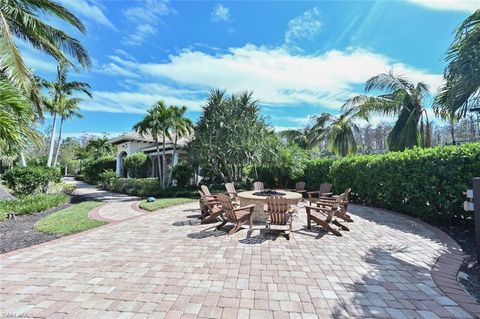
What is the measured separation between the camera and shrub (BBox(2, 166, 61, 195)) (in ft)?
46.5

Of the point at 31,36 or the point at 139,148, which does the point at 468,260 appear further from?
the point at 139,148

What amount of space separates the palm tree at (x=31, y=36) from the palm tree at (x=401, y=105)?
52.6ft

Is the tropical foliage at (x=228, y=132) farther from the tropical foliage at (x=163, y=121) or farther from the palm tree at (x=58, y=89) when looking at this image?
the palm tree at (x=58, y=89)

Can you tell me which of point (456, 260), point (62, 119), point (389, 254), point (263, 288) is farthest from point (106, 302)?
point (62, 119)

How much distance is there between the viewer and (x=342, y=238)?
6.61 meters

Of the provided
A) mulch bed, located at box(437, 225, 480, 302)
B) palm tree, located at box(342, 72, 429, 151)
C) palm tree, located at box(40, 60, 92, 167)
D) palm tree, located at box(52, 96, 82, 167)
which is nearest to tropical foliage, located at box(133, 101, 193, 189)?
palm tree, located at box(40, 60, 92, 167)

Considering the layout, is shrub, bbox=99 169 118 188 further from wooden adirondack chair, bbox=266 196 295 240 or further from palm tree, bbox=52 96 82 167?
wooden adirondack chair, bbox=266 196 295 240

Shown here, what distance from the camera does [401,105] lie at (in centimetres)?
1483

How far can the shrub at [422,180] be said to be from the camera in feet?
22.7

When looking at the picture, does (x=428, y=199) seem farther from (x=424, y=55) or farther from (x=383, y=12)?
(x=424, y=55)

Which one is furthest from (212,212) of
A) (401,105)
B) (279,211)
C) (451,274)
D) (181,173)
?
→ (401,105)

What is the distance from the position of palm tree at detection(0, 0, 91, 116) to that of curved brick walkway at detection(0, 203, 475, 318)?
19.6 ft

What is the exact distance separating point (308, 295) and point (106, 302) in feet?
9.69

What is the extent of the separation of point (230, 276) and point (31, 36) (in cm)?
1340
